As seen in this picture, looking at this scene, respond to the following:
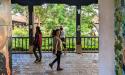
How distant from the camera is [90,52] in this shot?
17594mm

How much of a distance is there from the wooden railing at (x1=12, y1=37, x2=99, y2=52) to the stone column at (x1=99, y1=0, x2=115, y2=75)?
39.5 ft

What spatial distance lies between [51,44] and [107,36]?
1238 cm

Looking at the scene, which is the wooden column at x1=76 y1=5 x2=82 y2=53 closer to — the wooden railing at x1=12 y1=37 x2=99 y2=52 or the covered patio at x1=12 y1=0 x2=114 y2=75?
the covered patio at x1=12 y1=0 x2=114 y2=75

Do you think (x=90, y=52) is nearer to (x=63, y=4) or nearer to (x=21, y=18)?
(x=63, y=4)

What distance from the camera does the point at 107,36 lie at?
5828mm

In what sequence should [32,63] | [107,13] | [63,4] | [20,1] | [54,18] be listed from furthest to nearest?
[54,18] < [63,4] < [20,1] < [32,63] < [107,13]

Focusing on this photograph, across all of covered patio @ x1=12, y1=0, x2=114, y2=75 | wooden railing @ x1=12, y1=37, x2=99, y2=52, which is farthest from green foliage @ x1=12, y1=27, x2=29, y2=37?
covered patio @ x1=12, y1=0, x2=114, y2=75

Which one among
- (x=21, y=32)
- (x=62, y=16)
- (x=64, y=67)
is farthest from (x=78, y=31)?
(x=64, y=67)

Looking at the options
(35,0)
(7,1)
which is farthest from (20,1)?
(7,1)

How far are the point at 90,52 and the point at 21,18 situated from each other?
4.26 metres

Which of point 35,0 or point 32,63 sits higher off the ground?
point 35,0

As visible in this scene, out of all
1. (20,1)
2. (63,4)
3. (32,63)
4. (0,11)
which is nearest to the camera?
(0,11)

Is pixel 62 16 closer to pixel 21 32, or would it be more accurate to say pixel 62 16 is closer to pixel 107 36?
pixel 21 32

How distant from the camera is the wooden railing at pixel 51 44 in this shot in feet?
59.2
